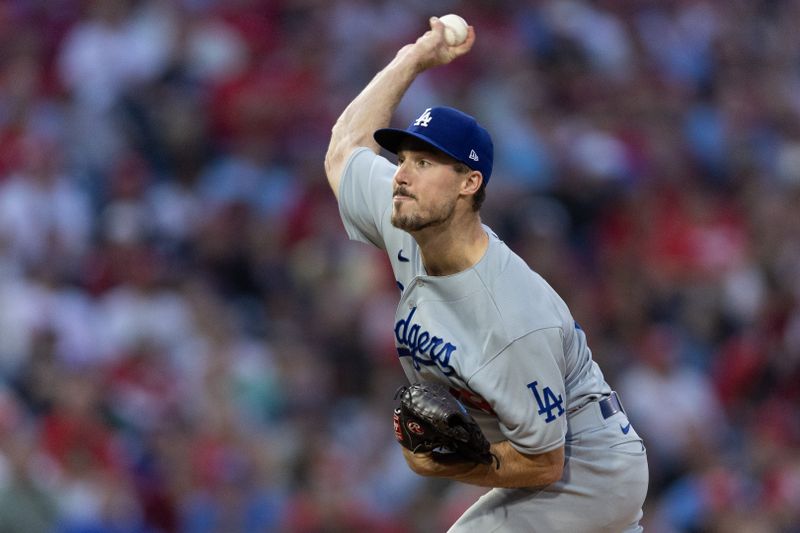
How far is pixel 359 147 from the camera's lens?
4836 millimetres

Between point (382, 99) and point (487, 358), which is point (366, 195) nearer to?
point (382, 99)

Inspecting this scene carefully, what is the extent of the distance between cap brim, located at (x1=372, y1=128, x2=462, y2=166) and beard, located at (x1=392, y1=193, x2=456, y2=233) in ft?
0.53

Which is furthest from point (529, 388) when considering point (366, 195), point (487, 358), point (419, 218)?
point (366, 195)

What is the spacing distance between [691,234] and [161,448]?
4316 millimetres

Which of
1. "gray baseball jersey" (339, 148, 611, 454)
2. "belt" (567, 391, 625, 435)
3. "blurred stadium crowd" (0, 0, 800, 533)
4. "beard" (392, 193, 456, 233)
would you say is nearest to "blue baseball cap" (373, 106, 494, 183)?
"beard" (392, 193, 456, 233)

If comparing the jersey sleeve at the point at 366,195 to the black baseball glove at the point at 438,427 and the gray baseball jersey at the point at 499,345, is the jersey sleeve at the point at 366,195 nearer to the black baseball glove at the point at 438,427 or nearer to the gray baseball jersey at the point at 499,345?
the gray baseball jersey at the point at 499,345

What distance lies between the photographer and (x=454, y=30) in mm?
4887

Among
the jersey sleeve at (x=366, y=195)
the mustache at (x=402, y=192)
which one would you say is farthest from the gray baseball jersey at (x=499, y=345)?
the mustache at (x=402, y=192)

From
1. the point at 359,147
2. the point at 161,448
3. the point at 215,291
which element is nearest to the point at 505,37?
the point at 215,291

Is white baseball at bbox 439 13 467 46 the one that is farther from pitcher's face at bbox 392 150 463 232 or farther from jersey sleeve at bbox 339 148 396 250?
pitcher's face at bbox 392 150 463 232

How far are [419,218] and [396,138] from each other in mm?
303

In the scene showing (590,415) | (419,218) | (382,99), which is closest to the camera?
(419,218)

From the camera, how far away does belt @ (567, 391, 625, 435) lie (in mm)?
4445

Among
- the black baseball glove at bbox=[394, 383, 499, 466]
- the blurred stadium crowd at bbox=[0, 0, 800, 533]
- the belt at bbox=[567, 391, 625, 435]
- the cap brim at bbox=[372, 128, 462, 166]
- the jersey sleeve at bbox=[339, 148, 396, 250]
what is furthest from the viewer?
the blurred stadium crowd at bbox=[0, 0, 800, 533]
